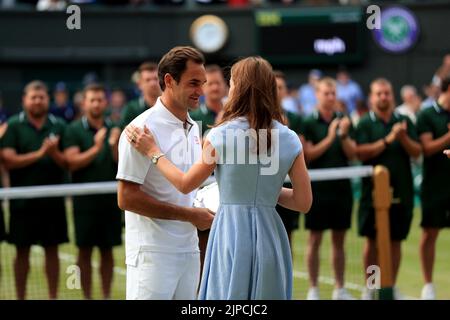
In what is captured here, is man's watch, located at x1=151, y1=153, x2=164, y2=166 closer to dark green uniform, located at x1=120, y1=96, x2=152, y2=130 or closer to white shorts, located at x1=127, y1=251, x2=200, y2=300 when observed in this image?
white shorts, located at x1=127, y1=251, x2=200, y2=300

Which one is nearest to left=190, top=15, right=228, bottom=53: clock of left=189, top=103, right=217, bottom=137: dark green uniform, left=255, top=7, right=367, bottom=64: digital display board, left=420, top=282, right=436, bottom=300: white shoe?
left=255, top=7, right=367, bottom=64: digital display board

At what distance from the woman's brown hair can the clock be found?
18421mm

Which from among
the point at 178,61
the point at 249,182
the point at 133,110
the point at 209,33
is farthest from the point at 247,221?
the point at 209,33

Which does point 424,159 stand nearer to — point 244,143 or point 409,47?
point 244,143

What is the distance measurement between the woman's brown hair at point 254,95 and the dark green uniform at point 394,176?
5.19 meters

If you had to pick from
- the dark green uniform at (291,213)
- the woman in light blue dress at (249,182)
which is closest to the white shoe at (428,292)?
the dark green uniform at (291,213)

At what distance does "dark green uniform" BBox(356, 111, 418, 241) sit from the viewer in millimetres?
10828

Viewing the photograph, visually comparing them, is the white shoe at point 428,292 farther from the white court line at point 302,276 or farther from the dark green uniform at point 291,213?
the dark green uniform at point 291,213

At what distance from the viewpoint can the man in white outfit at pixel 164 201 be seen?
6133 millimetres

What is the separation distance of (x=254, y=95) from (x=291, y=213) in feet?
16.3

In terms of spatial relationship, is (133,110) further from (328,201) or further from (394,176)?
(394,176)
